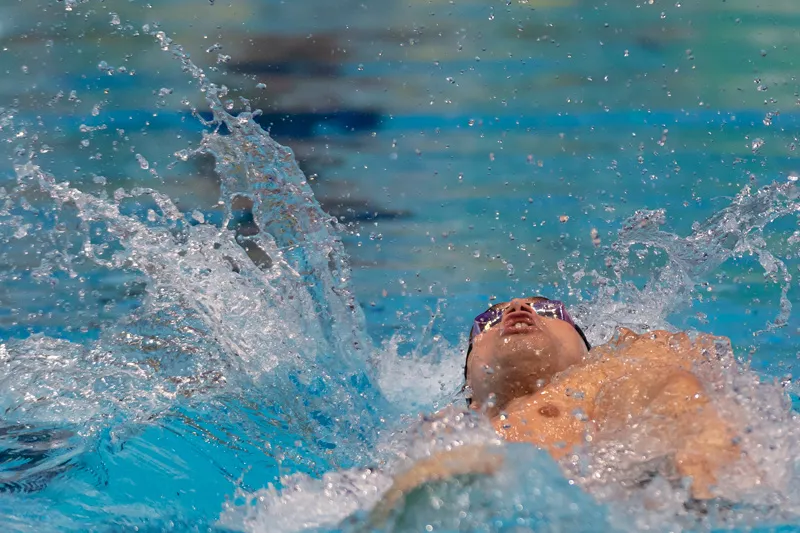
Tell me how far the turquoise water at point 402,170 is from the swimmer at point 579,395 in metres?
0.96

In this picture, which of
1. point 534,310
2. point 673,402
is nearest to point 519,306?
point 534,310

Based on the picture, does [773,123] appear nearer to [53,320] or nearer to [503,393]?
[503,393]

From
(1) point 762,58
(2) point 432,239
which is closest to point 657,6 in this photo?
(1) point 762,58

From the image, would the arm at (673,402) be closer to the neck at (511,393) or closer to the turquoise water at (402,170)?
the neck at (511,393)

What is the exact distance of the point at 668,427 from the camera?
2.06 metres

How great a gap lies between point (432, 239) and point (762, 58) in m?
2.04

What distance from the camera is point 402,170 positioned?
14.8 ft

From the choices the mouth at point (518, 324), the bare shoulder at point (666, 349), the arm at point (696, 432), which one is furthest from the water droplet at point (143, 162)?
the arm at point (696, 432)

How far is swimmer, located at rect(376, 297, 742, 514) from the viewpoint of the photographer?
1953mm

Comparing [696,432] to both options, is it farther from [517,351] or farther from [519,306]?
[519,306]

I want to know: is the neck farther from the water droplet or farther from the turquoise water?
the water droplet

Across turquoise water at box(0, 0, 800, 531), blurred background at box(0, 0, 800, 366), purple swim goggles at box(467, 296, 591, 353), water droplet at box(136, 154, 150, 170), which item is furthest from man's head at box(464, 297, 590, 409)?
water droplet at box(136, 154, 150, 170)

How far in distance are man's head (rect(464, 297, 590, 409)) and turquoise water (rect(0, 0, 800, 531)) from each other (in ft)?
2.90

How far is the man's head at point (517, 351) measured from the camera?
2643mm
